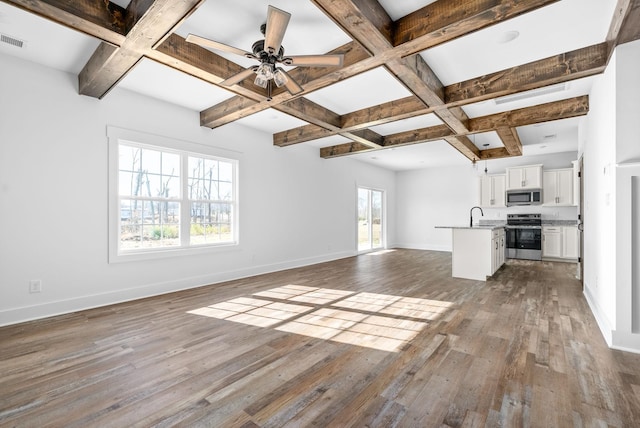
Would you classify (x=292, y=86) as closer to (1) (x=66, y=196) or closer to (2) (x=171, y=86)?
(2) (x=171, y=86)

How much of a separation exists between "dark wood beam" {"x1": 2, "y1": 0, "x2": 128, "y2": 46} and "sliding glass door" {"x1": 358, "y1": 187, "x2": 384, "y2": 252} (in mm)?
7110

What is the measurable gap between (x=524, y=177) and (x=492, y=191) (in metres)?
0.85

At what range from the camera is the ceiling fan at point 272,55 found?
218 centimetres

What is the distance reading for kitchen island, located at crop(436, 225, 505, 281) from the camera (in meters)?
5.16

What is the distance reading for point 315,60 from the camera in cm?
255

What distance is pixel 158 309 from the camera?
362 cm

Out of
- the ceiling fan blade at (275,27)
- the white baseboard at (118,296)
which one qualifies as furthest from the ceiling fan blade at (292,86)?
the white baseboard at (118,296)

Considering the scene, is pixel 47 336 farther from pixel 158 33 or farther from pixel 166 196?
pixel 158 33

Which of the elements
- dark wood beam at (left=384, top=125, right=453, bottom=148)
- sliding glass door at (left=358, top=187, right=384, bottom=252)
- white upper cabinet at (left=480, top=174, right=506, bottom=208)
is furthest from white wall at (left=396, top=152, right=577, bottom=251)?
dark wood beam at (left=384, top=125, right=453, bottom=148)

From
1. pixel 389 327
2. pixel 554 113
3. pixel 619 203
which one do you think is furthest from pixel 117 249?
pixel 554 113

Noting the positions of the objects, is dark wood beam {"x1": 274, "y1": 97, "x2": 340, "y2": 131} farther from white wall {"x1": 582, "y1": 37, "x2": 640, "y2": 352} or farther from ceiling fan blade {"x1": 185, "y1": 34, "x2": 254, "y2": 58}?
white wall {"x1": 582, "y1": 37, "x2": 640, "y2": 352}

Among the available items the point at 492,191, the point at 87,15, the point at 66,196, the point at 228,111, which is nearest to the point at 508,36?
the point at 228,111

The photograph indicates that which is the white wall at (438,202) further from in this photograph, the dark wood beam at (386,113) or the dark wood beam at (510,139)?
the dark wood beam at (386,113)

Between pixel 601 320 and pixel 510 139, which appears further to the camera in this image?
pixel 510 139
